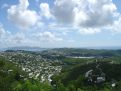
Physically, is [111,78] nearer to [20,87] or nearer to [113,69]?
[113,69]

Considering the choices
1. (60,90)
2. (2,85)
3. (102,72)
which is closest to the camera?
(60,90)

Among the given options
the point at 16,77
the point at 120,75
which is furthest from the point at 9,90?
the point at 120,75

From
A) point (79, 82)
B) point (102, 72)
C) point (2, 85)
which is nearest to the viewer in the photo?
point (2, 85)

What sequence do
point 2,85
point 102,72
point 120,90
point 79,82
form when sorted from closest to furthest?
point 120,90, point 2,85, point 79,82, point 102,72

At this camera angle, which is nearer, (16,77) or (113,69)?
(16,77)

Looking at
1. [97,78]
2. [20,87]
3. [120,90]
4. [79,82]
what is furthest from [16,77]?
[120,90]

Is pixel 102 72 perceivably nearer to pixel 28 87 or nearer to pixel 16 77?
pixel 16 77

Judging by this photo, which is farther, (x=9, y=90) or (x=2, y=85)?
(x=2, y=85)

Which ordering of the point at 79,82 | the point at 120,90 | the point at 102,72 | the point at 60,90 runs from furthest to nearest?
the point at 102,72 → the point at 79,82 → the point at 60,90 → the point at 120,90

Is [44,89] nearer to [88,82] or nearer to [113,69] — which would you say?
[88,82]
